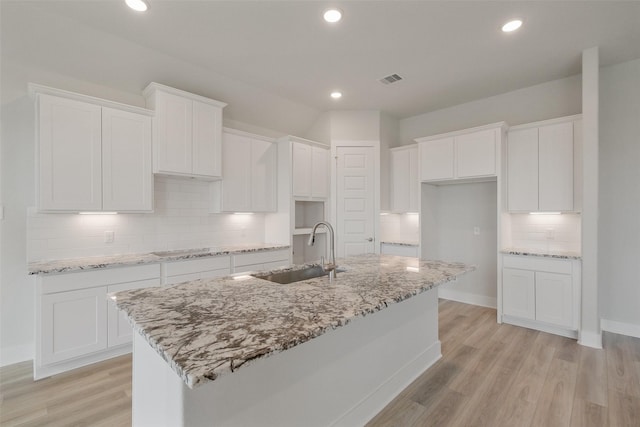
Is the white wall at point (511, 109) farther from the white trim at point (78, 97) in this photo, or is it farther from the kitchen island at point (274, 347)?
the white trim at point (78, 97)

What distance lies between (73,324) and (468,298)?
4.70 metres

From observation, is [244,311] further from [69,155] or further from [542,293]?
[542,293]

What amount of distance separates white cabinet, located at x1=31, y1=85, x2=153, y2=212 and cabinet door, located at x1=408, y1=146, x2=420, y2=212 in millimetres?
3543

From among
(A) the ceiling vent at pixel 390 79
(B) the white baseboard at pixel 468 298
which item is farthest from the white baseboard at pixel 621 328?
(A) the ceiling vent at pixel 390 79

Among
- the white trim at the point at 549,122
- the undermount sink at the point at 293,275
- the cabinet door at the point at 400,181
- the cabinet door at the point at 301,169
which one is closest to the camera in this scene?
the undermount sink at the point at 293,275

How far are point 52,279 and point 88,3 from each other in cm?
220

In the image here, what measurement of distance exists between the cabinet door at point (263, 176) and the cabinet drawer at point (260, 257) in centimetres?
63

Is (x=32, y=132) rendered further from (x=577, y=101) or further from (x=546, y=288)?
(x=577, y=101)

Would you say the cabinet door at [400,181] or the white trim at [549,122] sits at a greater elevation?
the white trim at [549,122]

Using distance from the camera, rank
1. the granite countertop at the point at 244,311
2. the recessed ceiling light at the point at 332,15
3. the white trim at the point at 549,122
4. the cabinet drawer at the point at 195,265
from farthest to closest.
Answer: the white trim at the point at 549,122, the cabinet drawer at the point at 195,265, the recessed ceiling light at the point at 332,15, the granite countertop at the point at 244,311

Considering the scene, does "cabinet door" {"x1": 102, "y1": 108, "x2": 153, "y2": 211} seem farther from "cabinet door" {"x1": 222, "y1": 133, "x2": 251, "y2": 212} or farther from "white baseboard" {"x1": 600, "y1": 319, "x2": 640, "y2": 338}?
"white baseboard" {"x1": 600, "y1": 319, "x2": 640, "y2": 338}

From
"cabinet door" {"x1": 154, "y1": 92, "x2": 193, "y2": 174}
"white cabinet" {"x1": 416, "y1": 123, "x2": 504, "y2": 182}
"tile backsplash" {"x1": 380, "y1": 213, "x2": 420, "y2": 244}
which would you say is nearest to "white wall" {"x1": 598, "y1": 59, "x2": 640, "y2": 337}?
"white cabinet" {"x1": 416, "y1": 123, "x2": 504, "y2": 182}

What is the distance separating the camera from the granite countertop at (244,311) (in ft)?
2.93

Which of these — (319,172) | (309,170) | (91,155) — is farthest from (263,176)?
(91,155)
